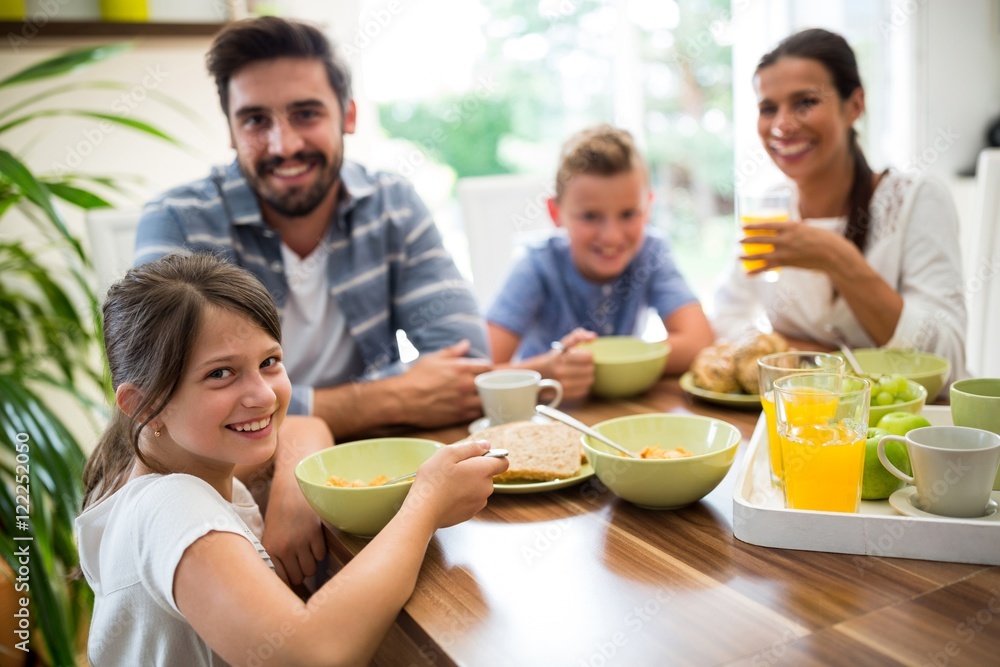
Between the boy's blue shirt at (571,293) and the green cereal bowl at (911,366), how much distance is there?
67 cm

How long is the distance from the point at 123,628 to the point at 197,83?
2.53m

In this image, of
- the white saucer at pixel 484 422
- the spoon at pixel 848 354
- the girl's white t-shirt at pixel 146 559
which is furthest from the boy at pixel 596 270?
the girl's white t-shirt at pixel 146 559

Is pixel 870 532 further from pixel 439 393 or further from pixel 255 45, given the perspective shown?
pixel 255 45

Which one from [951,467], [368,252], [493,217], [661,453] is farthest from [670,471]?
[493,217]

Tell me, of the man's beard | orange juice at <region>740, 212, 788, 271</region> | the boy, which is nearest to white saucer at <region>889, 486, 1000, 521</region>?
orange juice at <region>740, 212, 788, 271</region>

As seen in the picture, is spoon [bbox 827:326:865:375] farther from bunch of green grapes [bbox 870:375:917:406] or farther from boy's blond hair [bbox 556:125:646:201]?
A: boy's blond hair [bbox 556:125:646:201]

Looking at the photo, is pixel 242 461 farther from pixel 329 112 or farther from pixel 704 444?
pixel 329 112

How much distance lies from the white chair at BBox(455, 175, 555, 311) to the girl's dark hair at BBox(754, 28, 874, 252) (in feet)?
2.89

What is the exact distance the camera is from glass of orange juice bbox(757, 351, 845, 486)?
108 cm

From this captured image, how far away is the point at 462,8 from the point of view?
483 cm

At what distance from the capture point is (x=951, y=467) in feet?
2.93

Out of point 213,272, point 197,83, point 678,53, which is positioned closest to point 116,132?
point 197,83

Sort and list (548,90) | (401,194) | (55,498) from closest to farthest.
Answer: (55,498), (401,194), (548,90)

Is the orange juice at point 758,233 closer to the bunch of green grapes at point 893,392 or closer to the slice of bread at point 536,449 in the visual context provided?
the bunch of green grapes at point 893,392
